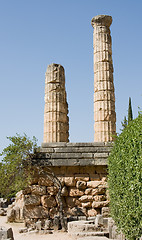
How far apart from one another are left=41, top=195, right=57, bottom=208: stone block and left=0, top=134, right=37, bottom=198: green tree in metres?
0.85

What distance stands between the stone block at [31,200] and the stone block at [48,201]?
0.18 metres

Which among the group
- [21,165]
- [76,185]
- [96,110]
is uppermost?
[96,110]

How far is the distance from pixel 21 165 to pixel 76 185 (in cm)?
208

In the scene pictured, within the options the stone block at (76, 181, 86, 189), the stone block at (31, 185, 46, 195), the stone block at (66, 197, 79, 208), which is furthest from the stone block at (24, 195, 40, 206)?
the stone block at (76, 181, 86, 189)

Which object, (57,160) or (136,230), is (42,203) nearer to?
(57,160)

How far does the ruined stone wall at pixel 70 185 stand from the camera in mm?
10531

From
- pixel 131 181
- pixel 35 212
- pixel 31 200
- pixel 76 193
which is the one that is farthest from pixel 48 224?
pixel 131 181

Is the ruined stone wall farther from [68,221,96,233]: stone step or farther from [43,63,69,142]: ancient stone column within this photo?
[43,63,69,142]: ancient stone column

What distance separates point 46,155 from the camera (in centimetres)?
1074

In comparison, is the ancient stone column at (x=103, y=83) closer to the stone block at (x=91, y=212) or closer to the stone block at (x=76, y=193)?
the stone block at (x=76, y=193)

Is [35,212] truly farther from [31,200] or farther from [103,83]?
[103,83]

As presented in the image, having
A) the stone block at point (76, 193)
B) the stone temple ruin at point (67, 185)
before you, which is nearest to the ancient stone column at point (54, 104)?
the stone temple ruin at point (67, 185)

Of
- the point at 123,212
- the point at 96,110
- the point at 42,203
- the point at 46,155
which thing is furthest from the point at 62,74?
the point at 123,212

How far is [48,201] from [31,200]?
604mm
